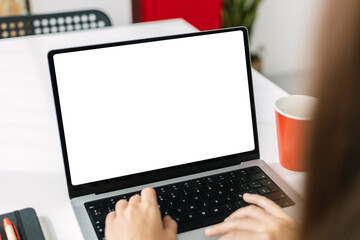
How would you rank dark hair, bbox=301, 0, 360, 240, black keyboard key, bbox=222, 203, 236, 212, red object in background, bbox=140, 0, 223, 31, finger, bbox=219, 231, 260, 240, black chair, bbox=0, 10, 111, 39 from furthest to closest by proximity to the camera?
red object in background, bbox=140, 0, 223, 31 < black chair, bbox=0, 10, 111, 39 < black keyboard key, bbox=222, 203, 236, 212 < finger, bbox=219, 231, 260, 240 < dark hair, bbox=301, 0, 360, 240

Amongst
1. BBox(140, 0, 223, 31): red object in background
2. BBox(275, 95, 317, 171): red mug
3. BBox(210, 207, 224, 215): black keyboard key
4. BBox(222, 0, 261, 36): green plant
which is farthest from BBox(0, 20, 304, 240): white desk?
BBox(222, 0, 261, 36): green plant

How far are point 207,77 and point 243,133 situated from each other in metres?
0.13

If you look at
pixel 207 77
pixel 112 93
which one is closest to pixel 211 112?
pixel 207 77

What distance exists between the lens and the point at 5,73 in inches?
47.5

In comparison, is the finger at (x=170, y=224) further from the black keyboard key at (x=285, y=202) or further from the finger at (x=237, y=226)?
the black keyboard key at (x=285, y=202)

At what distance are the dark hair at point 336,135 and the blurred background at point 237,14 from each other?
223 cm

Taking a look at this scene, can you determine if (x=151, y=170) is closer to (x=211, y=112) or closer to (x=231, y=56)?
(x=211, y=112)

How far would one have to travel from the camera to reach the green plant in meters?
2.54

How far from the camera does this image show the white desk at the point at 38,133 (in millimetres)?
775

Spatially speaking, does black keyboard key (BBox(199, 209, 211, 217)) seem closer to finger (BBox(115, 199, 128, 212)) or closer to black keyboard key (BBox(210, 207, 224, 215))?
black keyboard key (BBox(210, 207, 224, 215))

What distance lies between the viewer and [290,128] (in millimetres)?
819

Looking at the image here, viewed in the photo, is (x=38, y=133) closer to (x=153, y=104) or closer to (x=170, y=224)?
(x=153, y=104)

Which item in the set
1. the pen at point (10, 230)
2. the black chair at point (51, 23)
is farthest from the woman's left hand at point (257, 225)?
the black chair at point (51, 23)

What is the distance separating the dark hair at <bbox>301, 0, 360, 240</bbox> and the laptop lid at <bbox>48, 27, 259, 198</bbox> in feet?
1.82
